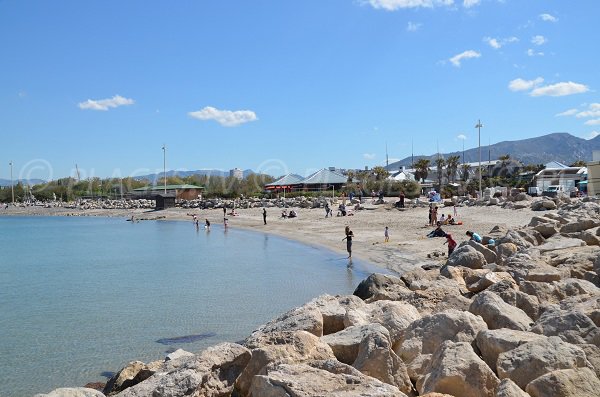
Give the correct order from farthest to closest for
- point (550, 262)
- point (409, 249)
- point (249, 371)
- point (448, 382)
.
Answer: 1. point (409, 249)
2. point (550, 262)
3. point (249, 371)
4. point (448, 382)

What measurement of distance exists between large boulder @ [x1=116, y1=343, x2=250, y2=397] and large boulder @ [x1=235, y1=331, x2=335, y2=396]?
0.47 ft

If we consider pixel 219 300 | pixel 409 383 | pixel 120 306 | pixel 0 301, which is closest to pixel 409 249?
pixel 219 300

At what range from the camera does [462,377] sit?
4289mm

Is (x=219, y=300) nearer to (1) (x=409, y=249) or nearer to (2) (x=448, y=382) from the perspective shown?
(1) (x=409, y=249)

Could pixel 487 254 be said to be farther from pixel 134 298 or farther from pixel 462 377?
pixel 134 298

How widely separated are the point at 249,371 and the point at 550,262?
26.7 feet

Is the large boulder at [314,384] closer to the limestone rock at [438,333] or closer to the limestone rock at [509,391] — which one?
the limestone rock at [509,391]

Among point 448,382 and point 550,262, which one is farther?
point 550,262

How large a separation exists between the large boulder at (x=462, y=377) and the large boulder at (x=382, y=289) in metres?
3.99

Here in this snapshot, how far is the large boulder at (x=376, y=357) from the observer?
4793mm

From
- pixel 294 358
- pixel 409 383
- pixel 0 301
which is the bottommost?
pixel 0 301

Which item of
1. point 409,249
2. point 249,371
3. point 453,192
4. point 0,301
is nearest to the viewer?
point 249,371

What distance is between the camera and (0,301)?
16.5m

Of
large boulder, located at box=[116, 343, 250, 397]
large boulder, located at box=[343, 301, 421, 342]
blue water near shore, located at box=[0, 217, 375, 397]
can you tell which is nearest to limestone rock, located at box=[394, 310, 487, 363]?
large boulder, located at box=[343, 301, 421, 342]
